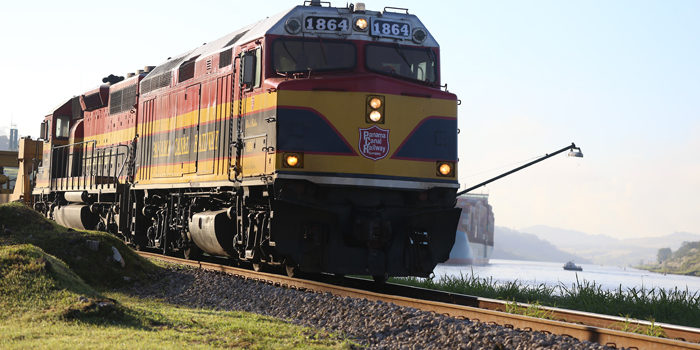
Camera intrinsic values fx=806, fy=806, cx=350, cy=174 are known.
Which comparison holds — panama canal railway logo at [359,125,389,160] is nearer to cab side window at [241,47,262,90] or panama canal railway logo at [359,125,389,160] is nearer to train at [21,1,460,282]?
train at [21,1,460,282]

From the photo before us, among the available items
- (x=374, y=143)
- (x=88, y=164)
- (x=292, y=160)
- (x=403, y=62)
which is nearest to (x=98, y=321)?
(x=292, y=160)

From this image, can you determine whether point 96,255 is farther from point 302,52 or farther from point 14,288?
point 302,52

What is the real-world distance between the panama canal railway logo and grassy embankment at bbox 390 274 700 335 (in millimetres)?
3066

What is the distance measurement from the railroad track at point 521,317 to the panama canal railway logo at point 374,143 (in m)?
2.18

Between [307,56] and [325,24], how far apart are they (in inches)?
24.8

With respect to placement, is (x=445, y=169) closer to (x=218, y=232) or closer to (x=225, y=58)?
(x=218, y=232)

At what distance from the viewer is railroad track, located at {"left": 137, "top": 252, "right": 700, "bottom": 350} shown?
8188mm

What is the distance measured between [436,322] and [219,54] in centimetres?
854

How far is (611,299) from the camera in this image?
1342 centimetres

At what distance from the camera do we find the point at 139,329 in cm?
901

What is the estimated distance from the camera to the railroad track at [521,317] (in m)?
8.19

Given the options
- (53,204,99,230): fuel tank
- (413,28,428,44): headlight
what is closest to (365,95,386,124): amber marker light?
(413,28,428,44): headlight

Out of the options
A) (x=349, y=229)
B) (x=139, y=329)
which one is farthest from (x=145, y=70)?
(x=139, y=329)

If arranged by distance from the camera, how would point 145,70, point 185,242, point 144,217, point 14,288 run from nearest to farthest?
point 14,288 < point 185,242 < point 144,217 < point 145,70
